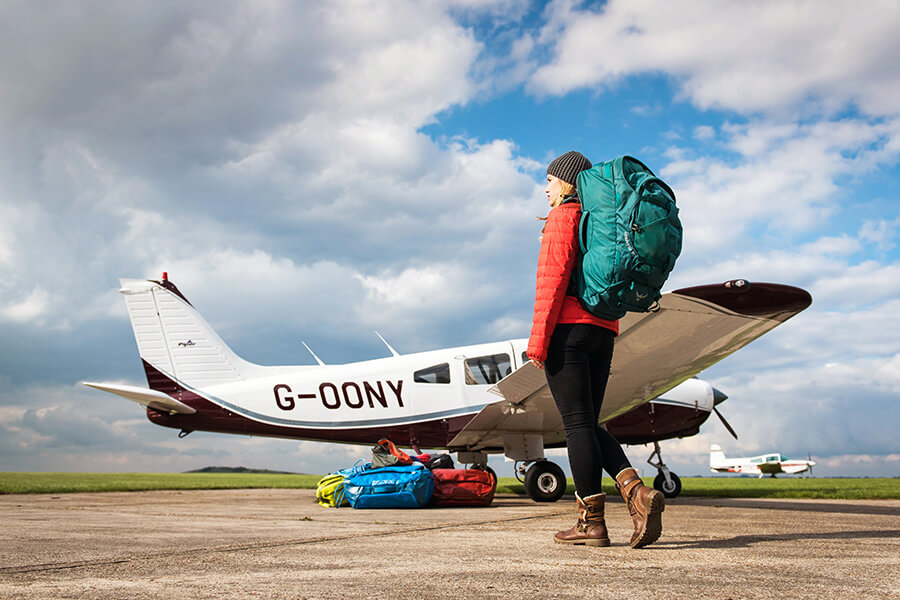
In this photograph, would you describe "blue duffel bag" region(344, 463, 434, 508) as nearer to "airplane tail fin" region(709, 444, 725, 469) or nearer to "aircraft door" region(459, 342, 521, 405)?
"aircraft door" region(459, 342, 521, 405)

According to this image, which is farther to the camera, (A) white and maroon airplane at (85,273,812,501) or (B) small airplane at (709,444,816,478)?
(B) small airplane at (709,444,816,478)

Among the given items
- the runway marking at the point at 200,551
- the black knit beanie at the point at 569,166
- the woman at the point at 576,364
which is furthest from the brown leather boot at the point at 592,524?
the black knit beanie at the point at 569,166

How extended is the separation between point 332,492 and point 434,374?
8.60 feet

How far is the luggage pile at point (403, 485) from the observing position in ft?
20.9

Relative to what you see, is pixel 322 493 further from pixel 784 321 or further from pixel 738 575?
pixel 738 575

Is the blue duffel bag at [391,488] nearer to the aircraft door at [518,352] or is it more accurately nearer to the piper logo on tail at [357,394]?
the piper logo on tail at [357,394]

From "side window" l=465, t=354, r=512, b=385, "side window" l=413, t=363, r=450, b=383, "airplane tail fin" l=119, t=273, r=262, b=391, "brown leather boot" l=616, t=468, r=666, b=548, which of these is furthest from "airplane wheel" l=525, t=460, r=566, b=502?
"brown leather boot" l=616, t=468, r=666, b=548

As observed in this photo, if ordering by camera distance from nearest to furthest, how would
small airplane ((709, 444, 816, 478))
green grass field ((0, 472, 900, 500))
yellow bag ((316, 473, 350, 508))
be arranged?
1. yellow bag ((316, 473, 350, 508))
2. green grass field ((0, 472, 900, 500))
3. small airplane ((709, 444, 816, 478))

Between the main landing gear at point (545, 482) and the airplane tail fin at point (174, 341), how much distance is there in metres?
4.96

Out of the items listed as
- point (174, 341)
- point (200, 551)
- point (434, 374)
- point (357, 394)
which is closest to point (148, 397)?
point (174, 341)

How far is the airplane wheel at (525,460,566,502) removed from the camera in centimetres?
812

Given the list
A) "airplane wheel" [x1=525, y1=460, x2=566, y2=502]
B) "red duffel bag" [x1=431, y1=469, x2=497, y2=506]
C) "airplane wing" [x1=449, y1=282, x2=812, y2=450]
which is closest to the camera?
"airplane wing" [x1=449, y1=282, x2=812, y2=450]

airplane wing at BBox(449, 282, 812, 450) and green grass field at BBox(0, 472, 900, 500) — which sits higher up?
airplane wing at BBox(449, 282, 812, 450)

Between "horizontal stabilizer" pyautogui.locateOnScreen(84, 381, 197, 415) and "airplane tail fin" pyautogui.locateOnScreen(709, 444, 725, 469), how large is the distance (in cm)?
5395
